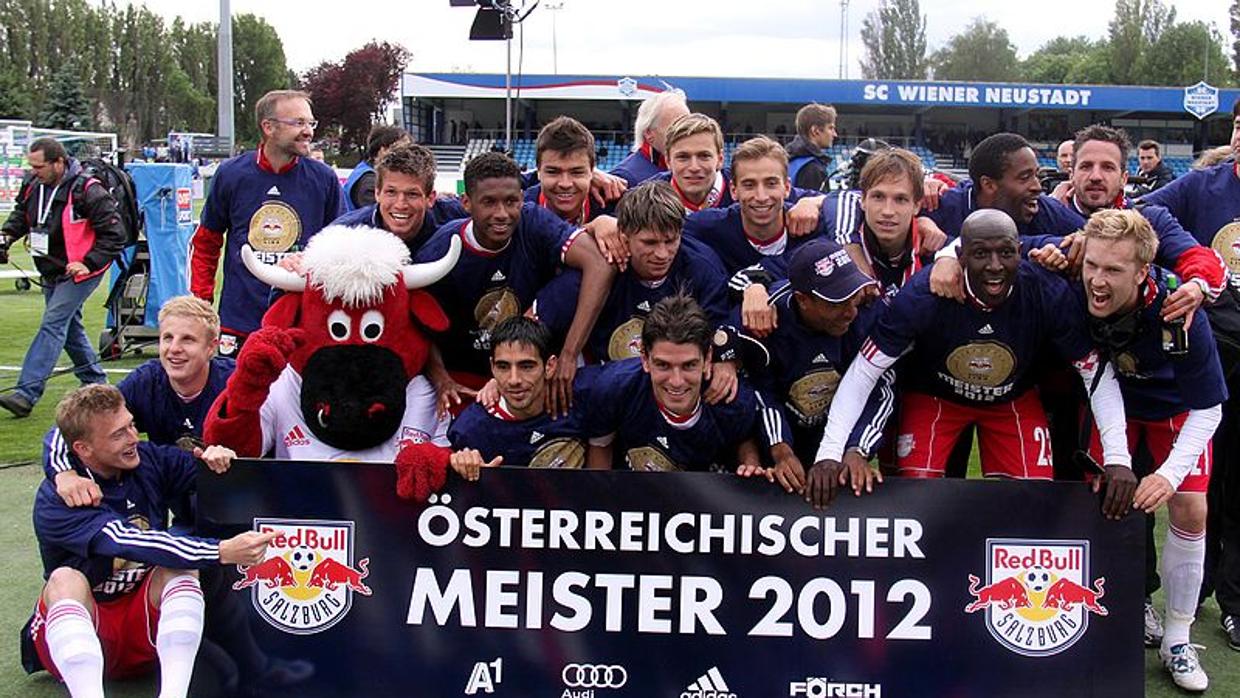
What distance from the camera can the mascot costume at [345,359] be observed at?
4.05 metres

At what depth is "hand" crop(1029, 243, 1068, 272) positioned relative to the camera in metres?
3.91

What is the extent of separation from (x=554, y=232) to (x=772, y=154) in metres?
0.87

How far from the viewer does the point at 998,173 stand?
4461mm

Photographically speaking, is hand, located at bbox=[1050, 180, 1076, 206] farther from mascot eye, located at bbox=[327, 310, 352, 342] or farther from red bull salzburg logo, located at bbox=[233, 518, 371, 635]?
red bull salzburg logo, located at bbox=[233, 518, 371, 635]

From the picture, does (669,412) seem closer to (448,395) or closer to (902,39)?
(448,395)

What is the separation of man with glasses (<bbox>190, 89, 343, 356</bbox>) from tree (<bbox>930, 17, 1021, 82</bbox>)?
87076 millimetres

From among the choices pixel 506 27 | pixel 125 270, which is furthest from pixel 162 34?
pixel 125 270

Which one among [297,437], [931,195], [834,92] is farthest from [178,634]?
[834,92]

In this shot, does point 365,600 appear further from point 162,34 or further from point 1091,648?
point 162,34

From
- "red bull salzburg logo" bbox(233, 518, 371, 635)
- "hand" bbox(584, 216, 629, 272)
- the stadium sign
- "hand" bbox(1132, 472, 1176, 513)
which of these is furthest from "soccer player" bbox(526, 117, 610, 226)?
the stadium sign

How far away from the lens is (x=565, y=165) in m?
4.73

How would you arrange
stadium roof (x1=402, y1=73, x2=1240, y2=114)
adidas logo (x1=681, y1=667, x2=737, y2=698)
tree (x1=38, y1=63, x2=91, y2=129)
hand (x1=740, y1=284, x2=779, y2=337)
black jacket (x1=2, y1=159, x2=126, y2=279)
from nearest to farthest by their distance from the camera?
adidas logo (x1=681, y1=667, x2=737, y2=698) < hand (x1=740, y1=284, x2=779, y2=337) < black jacket (x1=2, y1=159, x2=126, y2=279) < stadium roof (x1=402, y1=73, x2=1240, y2=114) < tree (x1=38, y1=63, x2=91, y2=129)

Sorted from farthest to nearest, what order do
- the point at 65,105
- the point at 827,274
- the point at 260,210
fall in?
1. the point at 65,105
2. the point at 260,210
3. the point at 827,274

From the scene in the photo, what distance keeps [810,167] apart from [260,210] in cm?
409
